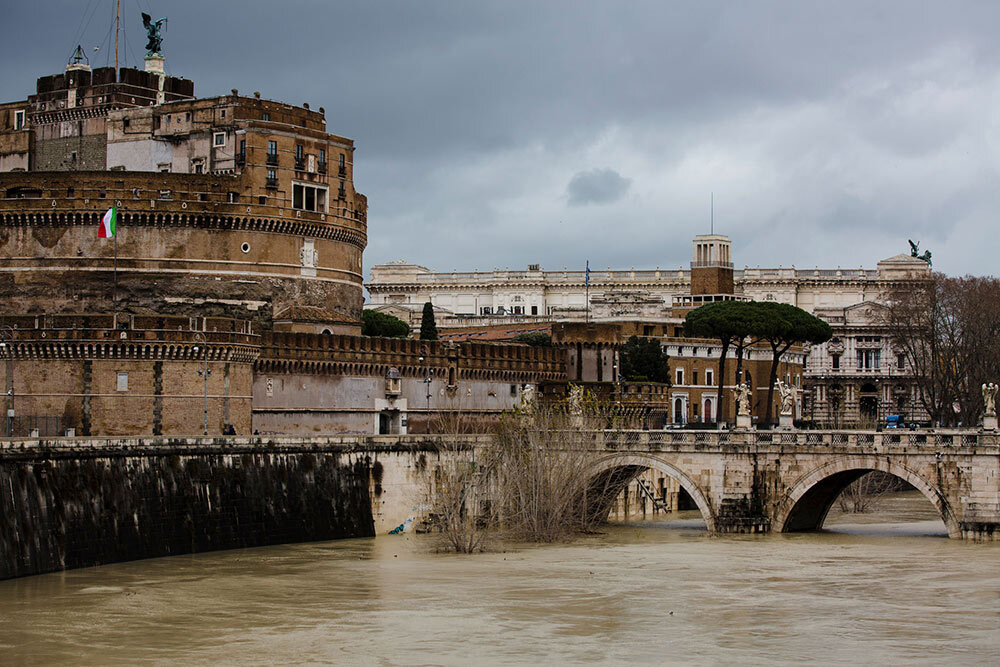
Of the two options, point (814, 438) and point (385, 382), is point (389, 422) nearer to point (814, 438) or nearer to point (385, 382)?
point (385, 382)

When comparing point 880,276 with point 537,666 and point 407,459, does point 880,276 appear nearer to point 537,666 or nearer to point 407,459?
point 407,459

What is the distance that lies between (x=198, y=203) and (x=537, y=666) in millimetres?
36565

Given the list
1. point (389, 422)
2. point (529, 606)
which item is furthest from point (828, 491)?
point (389, 422)

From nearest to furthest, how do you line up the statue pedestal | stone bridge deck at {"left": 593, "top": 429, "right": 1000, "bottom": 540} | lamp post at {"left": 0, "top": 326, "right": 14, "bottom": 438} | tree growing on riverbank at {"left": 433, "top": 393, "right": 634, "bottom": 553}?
stone bridge deck at {"left": 593, "top": 429, "right": 1000, "bottom": 540}
tree growing on riverbank at {"left": 433, "top": 393, "right": 634, "bottom": 553}
lamp post at {"left": 0, "top": 326, "right": 14, "bottom": 438}
the statue pedestal

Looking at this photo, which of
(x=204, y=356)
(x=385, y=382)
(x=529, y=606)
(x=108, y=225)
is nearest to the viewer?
(x=529, y=606)

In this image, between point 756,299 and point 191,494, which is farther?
point 756,299

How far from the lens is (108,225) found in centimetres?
5962

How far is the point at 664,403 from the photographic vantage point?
7562cm

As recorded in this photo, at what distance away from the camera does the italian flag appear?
59.0m

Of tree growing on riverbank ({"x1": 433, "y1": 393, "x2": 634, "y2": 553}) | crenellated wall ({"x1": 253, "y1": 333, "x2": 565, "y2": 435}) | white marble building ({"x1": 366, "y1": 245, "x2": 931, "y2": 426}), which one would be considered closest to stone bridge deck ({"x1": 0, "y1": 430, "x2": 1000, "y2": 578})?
tree growing on riverbank ({"x1": 433, "y1": 393, "x2": 634, "y2": 553})

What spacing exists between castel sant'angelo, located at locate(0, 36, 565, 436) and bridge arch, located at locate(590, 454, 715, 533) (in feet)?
37.1

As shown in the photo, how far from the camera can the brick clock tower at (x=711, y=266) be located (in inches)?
4734

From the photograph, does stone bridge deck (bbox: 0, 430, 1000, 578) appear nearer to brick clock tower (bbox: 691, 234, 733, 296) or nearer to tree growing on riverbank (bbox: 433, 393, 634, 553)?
tree growing on riverbank (bbox: 433, 393, 634, 553)

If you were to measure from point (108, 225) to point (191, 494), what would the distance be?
14.8 meters
